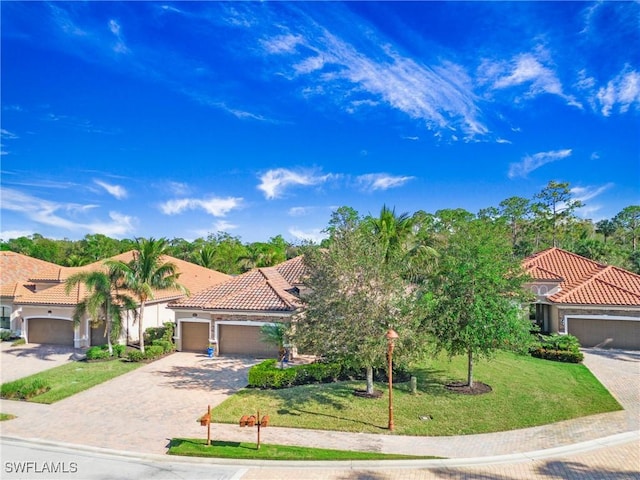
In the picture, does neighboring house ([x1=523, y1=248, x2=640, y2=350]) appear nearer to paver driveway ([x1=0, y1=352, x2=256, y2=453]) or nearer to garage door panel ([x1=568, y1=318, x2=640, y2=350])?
garage door panel ([x1=568, y1=318, x2=640, y2=350])

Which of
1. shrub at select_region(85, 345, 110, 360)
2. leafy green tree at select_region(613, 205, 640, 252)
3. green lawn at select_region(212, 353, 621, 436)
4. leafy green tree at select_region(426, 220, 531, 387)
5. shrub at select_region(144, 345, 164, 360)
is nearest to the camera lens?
green lawn at select_region(212, 353, 621, 436)

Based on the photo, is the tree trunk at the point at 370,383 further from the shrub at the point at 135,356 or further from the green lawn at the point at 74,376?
the shrub at the point at 135,356

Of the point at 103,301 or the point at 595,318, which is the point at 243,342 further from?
the point at 595,318

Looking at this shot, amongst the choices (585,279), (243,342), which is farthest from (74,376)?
(585,279)

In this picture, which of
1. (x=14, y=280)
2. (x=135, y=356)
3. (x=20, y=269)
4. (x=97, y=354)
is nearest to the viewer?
(x=135, y=356)

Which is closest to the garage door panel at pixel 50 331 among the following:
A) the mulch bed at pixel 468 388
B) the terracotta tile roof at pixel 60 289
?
the terracotta tile roof at pixel 60 289

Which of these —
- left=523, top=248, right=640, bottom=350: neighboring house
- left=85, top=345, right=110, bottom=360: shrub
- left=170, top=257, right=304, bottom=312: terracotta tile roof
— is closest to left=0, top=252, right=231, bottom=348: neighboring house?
left=85, top=345, right=110, bottom=360: shrub

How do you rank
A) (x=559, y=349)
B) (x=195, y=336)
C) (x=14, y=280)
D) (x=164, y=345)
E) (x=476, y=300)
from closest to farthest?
(x=476, y=300) < (x=559, y=349) < (x=164, y=345) < (x=195, y=336) < (x=14, y=280)
